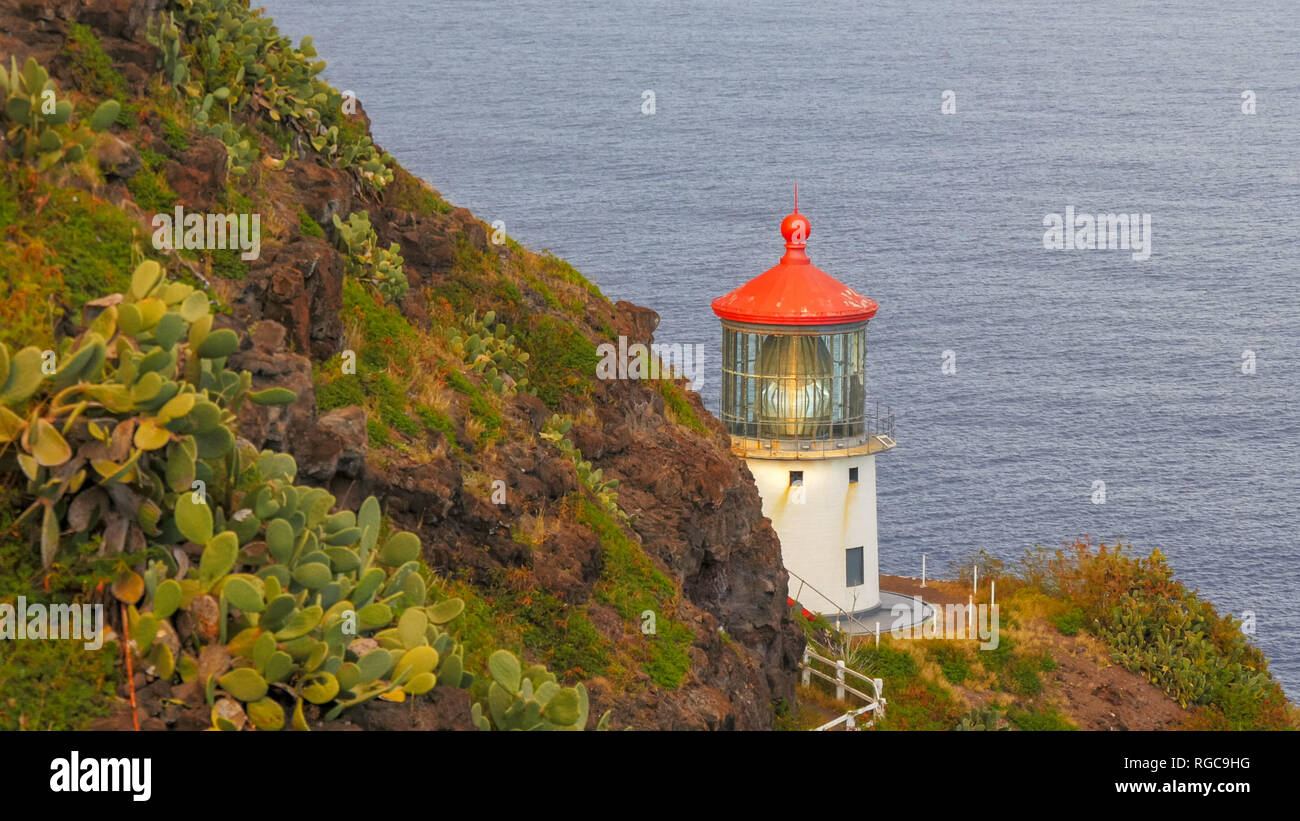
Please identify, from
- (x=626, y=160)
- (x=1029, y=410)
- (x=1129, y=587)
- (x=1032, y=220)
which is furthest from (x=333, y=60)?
(x=1129, y=587)

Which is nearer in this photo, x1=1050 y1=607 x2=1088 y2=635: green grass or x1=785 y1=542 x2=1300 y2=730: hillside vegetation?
x1=785 y1=542 x2=1300 y2=730: hillside vegetation

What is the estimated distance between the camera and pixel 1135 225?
421 feet

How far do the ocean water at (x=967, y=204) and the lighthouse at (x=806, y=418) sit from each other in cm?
2153

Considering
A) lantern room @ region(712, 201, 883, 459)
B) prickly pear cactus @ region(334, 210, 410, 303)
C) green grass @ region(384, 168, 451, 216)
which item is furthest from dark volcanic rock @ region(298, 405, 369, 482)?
lantern room @ region(712, 201, 883, 459)

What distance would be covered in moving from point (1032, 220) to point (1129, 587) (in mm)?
88419

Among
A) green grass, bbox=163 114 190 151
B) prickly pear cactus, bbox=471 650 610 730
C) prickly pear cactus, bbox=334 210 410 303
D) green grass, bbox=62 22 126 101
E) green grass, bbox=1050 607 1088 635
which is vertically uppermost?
green grass, bbox=62 22 126 101

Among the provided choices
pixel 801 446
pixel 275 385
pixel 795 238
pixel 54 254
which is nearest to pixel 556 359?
pixel 275 385

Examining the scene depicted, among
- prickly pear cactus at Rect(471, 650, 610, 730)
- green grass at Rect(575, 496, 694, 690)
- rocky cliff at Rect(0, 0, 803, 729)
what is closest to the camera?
prickly pear cactus at Rect(471, 650, 610, 730)

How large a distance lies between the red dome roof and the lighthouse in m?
0.02

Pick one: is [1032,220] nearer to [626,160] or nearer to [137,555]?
[626,160]

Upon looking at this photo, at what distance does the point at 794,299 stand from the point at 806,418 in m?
2.57

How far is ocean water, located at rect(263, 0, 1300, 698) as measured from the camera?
74.6 metres

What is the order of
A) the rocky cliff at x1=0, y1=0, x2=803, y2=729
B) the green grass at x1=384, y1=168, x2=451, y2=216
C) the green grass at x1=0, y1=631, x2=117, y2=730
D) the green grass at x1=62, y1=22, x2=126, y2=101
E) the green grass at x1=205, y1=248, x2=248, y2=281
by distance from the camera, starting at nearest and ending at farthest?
1. the green grass at x1=0, y1=631, x2=117, y2=730
2. the rocky cliff at x1=0, y1=0, x2=803, y2=729
3. the green grass at x1=205, y1=248, x2=248, y2=281
4. the green grass at x1=62, y1=22, x2=126, y2=101
5. the green grass at x1=384, y1=168, x2=451, y2=216

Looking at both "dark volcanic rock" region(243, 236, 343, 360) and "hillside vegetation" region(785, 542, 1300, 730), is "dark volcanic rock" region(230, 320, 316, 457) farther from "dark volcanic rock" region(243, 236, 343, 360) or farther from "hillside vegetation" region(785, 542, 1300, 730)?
"hillside vegetation" region(785, 542, 1300, 730)
